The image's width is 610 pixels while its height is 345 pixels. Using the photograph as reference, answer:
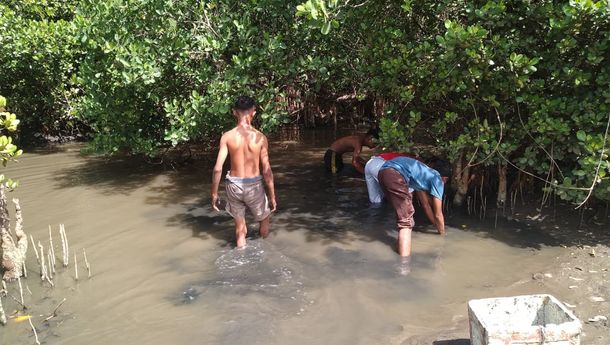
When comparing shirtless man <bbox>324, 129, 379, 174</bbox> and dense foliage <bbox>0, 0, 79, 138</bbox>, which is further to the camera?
dense foliage <bbox>0, 0, 79, 138</bbox>

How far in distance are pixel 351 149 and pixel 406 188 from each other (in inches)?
125

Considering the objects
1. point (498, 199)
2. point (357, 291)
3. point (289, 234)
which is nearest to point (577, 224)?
point (498, 199)

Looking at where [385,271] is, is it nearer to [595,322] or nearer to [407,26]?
[595,322]

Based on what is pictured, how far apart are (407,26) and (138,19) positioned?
12.6 feet

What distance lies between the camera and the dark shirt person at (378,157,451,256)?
521 cm

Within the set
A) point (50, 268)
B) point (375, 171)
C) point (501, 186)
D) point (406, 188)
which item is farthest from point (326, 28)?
point (50, 268)

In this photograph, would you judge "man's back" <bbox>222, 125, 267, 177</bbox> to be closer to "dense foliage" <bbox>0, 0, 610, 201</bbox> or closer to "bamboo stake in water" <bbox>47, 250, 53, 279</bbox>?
"dense foliage" <bbox>0, 0, 610, 201</bbox>

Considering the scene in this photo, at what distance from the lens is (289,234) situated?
5910mm

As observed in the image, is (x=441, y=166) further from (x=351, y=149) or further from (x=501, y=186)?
(x=351, y=149)

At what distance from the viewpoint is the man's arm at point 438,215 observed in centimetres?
547

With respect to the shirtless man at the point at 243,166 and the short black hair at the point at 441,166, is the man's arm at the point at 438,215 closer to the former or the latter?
the short black hair at the point at 441,166

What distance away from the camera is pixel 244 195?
5.36 m

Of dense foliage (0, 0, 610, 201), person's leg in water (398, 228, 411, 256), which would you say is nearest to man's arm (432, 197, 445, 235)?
person's leg in water (398, 228, 411, 256)

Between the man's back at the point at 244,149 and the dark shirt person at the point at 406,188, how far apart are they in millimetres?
1400
